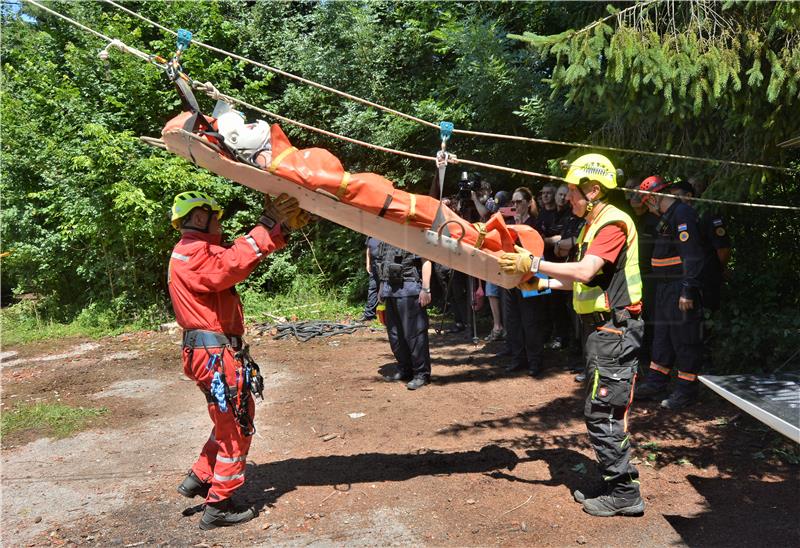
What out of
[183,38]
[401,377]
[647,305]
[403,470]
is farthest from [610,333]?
[401,377]

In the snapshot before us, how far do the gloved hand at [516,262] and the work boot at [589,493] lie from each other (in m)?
1.63

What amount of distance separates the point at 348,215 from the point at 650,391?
3937 mm

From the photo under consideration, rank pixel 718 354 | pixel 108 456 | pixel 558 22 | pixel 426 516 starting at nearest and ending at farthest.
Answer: pixel 426 516 < pixel 108 456 < pixel 718 354 < pixel 558 22

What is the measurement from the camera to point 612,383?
153 inches

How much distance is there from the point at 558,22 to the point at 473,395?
16.4ft

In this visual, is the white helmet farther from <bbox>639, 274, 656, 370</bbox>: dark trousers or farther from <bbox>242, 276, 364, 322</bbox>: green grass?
<bbox>242, 276, 364, 322</bbox>: green grass

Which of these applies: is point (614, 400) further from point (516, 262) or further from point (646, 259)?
point (646, 259)

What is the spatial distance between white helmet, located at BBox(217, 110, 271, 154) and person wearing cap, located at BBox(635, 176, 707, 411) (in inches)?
151

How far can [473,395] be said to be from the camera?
657 centimetres

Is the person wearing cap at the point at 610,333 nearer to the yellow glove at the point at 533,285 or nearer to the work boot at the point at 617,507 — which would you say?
the work boot at the point at 617,507

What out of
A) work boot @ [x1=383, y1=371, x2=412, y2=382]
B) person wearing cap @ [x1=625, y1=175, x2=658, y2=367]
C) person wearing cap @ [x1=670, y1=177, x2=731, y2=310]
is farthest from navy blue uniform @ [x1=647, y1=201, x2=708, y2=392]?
work boot @ [x1=383, y1=371, x2=412, y2=382]

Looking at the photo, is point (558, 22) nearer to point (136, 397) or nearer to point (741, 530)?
point (741, 530)

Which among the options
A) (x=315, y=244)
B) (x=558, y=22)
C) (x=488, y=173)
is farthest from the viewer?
(x=315, y=244)

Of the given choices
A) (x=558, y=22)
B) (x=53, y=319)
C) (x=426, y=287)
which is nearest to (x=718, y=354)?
(x=426, y=287)
